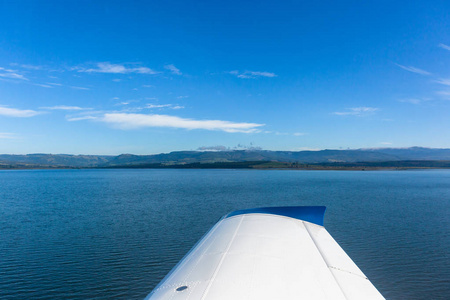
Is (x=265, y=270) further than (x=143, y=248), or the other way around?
(x=143, y=248)

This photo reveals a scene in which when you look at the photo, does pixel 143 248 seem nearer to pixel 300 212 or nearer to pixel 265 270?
pixel 300 212

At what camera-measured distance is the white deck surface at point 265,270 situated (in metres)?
6.11

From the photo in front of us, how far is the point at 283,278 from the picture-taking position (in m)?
6.83

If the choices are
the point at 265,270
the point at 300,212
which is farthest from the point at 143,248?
the point at 265,270

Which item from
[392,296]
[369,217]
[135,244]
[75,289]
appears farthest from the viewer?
[369,217]

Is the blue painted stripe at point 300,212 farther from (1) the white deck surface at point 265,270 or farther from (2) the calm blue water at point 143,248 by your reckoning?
(2) the calm blue water at point 143,248

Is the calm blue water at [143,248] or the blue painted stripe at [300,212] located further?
the calm blue water at [143,248]

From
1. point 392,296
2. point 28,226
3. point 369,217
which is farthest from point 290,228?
point 28,226

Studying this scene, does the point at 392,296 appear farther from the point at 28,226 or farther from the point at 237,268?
the point at 28,226

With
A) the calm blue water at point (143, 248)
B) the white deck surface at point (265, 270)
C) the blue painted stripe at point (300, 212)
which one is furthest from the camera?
the calm blue water at point (143, 248)

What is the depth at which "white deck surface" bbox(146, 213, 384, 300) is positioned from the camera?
20.1 feet

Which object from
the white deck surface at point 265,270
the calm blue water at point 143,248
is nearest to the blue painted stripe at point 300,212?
the white deck surface at point 265,270

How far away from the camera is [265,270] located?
23.5 ft

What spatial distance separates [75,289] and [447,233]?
1127 inches
